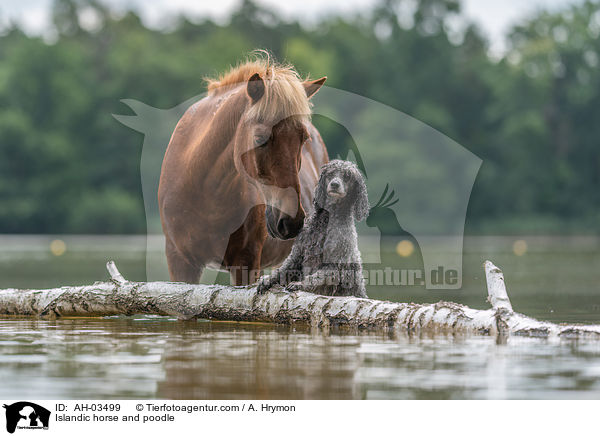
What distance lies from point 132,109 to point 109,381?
15.7 ft

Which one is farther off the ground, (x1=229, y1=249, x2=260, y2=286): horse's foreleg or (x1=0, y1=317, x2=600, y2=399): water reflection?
(x1=229, y1=249, x2=260, y2=286): horse's foreleg

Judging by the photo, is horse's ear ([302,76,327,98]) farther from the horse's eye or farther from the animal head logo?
the animal head logo

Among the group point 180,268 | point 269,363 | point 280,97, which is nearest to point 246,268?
point 180,268

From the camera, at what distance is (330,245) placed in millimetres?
7141

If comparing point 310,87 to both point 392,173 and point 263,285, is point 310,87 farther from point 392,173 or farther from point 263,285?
point 392,173

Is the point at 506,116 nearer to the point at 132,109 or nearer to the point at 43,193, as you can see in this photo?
the point at 43,193

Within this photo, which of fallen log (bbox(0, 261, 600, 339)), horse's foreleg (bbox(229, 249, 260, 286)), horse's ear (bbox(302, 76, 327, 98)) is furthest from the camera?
horse's foreleg (bbox(229, 249, 260, 286))

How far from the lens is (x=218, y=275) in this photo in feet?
35.3

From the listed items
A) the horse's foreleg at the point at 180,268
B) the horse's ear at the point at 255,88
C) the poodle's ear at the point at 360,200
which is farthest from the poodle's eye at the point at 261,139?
the horse's foreleg at the point at 180,268

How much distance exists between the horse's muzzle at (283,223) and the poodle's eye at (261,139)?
44cm

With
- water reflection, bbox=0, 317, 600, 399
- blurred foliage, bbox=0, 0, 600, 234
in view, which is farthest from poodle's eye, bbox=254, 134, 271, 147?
blurred foliage, bbox=0, 0, 600, 234

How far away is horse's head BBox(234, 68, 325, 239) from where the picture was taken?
249 inches
